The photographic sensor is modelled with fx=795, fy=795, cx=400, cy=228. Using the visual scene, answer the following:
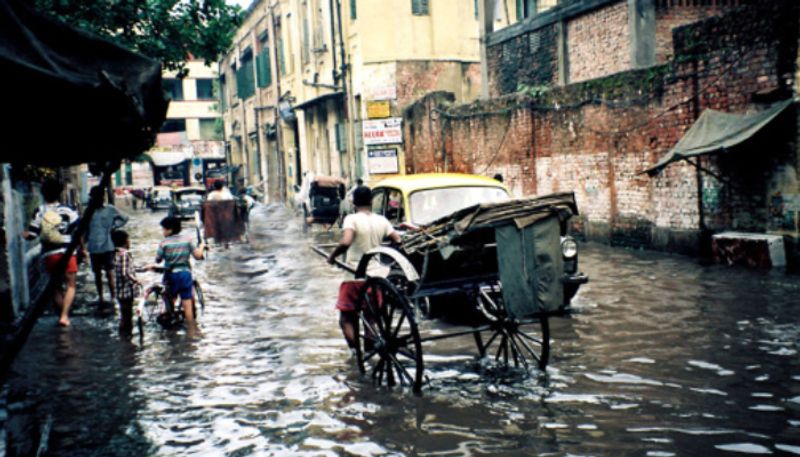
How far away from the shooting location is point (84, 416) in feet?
20.7

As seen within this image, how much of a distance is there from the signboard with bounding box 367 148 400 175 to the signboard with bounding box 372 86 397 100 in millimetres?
2170

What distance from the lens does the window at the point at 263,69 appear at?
42531mm

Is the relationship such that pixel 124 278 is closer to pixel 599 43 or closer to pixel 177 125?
pixel 599 43

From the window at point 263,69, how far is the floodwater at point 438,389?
3326cm

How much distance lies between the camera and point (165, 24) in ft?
54.9

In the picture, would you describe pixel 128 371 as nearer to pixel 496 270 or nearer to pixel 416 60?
pixel 496 270

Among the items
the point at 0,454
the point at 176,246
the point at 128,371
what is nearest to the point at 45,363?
the point at 128,371

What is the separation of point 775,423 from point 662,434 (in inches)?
32.0

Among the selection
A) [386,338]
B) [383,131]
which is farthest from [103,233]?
[383,131]

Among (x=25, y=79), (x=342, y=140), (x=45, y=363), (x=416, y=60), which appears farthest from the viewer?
(x=342, y=140)

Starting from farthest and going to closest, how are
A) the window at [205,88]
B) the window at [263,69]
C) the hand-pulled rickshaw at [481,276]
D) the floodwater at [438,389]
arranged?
the window at [205,88]
the window at [263,69]
the hand-pulled rickshaw at [481,276]
the floodwater at [438,389]

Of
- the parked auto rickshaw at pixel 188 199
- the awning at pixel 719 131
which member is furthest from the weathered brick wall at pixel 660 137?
the parked auto rickshaw at pixel 188 199

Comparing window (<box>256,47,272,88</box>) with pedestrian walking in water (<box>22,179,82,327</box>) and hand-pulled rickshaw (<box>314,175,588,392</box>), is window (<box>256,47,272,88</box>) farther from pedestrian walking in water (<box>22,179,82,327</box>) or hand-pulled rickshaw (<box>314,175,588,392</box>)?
hand-pulled rickshaw (<box>314,175,588,392</box>)

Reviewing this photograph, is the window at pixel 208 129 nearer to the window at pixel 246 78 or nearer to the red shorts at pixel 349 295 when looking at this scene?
the window at pixel 246 78
